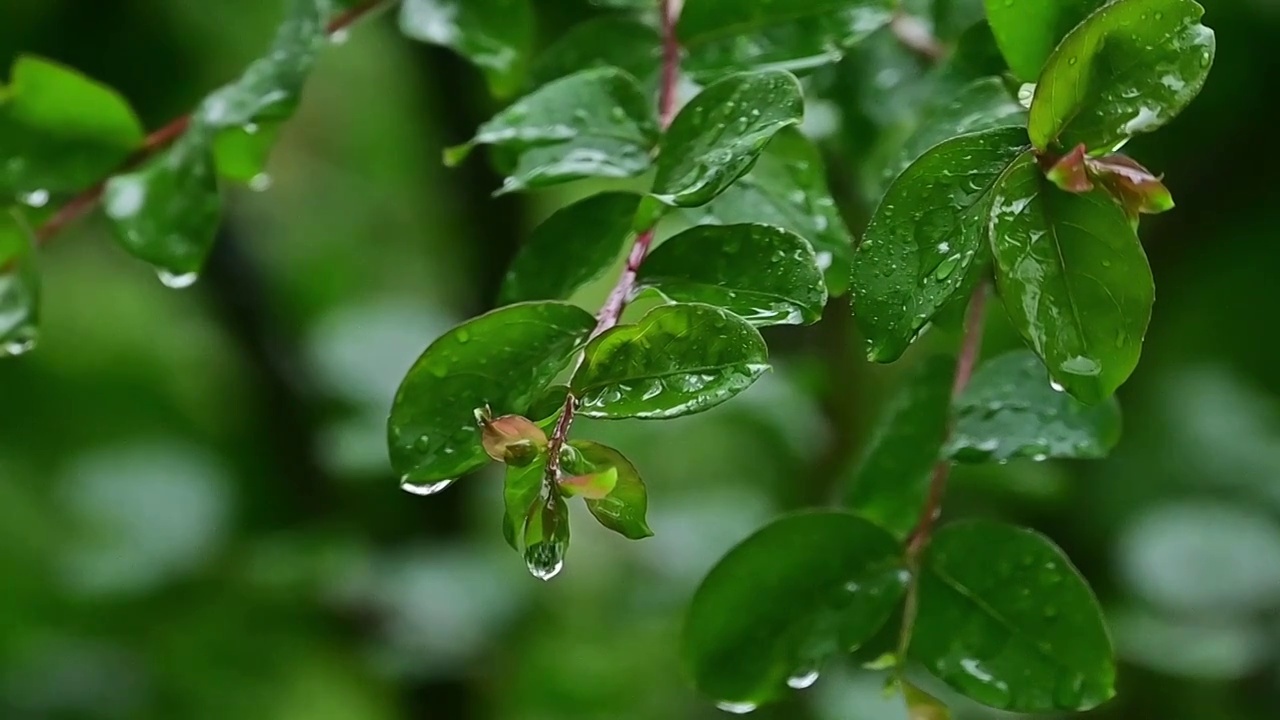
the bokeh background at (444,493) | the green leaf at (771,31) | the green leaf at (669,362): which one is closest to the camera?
the green leaf at (669,362)

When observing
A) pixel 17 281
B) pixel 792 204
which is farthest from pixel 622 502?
pixel 17 281

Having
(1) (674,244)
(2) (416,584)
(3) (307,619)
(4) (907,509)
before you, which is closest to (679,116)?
(1) (674,244)

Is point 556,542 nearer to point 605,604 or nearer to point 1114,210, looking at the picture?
point 1114,210

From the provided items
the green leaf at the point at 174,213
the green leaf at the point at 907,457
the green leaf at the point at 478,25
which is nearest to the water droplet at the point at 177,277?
the green leaf at the point at 174,213

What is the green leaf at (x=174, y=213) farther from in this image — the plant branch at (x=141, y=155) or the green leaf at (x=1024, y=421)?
the green leaf at (x=1024, y=421)

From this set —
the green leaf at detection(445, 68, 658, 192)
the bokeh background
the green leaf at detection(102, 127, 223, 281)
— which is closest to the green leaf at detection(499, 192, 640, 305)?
the green leaf at detection(445, 68, 658, 192)
